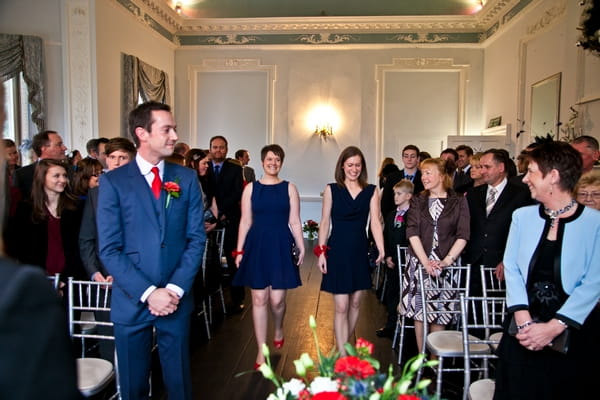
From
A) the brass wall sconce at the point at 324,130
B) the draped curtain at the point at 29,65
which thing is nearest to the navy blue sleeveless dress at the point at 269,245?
the draped curtain at the point at 29,65

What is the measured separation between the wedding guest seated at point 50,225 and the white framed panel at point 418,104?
7.70 metres

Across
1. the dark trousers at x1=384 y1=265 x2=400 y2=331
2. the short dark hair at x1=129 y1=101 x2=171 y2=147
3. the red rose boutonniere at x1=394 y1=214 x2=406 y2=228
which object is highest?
the short dark hair at x1=129 y1=101 x2=171 y2=147

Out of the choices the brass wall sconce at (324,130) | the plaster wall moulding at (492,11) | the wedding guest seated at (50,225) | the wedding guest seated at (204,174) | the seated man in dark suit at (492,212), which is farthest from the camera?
the brass wall sconce at (324,130)

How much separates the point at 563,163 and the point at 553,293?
0.58 m

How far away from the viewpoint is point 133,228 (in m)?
2.23

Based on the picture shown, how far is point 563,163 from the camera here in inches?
81.4

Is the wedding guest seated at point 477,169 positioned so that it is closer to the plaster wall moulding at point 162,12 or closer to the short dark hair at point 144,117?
the short dark hair at point 144,117

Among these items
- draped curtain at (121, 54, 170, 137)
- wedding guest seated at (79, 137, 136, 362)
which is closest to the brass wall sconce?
draped curtain at (121, 54, 170, 137)

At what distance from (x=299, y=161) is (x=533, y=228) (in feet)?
27.4

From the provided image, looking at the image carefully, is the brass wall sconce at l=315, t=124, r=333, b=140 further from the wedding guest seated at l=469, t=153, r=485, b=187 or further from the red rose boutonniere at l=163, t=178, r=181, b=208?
the red rose boutonniere at l=163, t=178, r=181, b=208

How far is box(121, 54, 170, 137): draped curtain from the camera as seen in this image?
765 centimetres

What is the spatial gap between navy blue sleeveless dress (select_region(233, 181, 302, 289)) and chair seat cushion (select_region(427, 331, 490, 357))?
1149 mm

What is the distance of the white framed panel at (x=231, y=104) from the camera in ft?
34.0

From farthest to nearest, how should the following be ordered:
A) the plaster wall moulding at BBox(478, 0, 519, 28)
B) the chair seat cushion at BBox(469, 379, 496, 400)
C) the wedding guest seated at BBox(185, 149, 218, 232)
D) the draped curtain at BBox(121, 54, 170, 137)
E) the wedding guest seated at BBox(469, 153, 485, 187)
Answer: the plaster wall moulding at BBox(478, 0, 519, 28) < the draped curtain at BBox(121, 54, 170, 137) < the wedding guest seated at BBox(185, 149, 218, 232) < the wedding guest seated at BBox(469, 153, 485, 187) < the chair seat cushion at BBox(469, 379, 496, 400)
